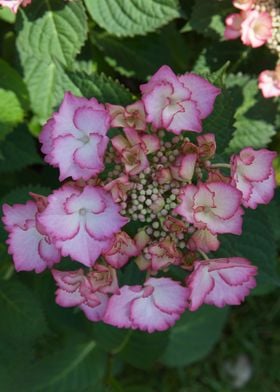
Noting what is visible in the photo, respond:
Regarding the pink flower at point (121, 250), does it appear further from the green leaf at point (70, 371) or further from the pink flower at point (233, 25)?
the green leaf at point (70, 371)

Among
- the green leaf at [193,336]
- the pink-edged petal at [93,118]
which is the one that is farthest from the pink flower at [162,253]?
the green leaf at [193,336]

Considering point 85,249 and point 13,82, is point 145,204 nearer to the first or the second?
point 85,249

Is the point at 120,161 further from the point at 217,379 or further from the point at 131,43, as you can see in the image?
the point at 217,379

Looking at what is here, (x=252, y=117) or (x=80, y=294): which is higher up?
(x=252, y=117)

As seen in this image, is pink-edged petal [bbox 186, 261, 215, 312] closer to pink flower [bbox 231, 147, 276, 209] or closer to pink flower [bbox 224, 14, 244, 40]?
pink flower [bbox 231, 147, 276, 209]

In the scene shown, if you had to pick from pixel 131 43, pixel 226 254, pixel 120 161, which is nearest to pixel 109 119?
pixel 120 161

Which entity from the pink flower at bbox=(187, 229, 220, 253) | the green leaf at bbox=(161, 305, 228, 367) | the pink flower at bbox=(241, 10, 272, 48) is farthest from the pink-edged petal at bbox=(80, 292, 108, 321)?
the green leaf at bbox=(161, 305, 228, 367)

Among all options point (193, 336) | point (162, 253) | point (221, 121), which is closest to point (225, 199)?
point (162, 253)
